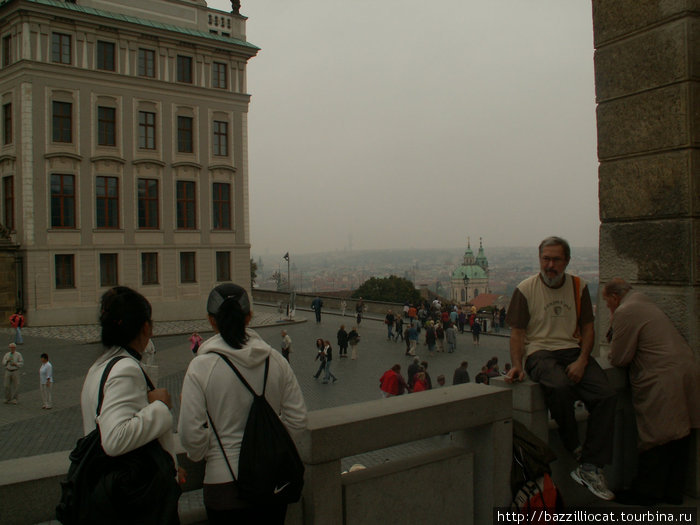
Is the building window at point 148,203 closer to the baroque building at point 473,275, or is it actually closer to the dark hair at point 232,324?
the dark hair at point 232,324

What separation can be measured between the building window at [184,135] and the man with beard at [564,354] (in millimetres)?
35213

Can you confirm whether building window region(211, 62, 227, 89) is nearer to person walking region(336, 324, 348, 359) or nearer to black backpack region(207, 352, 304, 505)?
person walking region(336, 324, 348, 359)

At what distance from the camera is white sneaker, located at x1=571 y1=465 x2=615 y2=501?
409cm

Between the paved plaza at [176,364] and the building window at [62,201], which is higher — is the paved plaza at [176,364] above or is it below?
below

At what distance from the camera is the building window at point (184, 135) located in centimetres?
3691

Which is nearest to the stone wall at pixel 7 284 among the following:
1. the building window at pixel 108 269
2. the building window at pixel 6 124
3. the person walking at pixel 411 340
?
the building window at pixel 108 269

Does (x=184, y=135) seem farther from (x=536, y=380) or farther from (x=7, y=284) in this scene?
(x=536, y=380)

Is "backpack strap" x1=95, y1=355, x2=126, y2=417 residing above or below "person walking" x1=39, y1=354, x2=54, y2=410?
above

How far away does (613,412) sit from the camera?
4078 mm

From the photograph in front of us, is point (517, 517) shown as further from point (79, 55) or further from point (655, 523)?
point (79, 55)

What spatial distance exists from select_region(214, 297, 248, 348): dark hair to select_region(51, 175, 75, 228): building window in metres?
33.6

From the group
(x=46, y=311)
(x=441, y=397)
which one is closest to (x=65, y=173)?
(x=46, y=311)

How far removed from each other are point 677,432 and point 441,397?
188cm

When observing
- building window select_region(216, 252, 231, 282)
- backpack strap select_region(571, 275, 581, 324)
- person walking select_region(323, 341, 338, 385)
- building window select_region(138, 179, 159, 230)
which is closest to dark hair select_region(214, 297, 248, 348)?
backpack strap select_region(571, 275, 581, 324)
